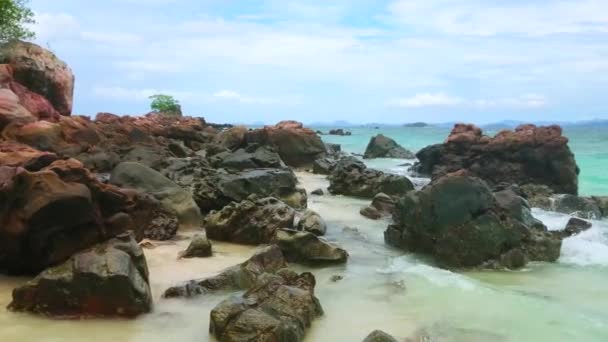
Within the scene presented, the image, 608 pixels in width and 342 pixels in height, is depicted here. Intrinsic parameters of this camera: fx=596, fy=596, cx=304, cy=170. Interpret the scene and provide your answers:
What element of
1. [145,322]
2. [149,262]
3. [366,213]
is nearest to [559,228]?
[366,213]

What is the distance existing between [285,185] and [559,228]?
21.2ft

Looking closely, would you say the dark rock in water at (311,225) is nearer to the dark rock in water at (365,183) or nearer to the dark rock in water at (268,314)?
the dark rock in water at (268,314)

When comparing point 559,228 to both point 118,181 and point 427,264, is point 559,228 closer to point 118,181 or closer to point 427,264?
point 427,264

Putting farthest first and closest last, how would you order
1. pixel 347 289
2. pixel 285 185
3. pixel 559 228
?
pixel 285 185
pixel 559 228
pixel 347 289

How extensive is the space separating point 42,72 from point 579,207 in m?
18.9

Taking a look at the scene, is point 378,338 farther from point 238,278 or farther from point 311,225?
point 311,225

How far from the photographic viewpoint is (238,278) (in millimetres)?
7617

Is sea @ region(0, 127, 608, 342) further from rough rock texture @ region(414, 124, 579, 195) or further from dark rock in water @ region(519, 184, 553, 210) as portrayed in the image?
rough rock texture @ region(414, 124, 579, 195)

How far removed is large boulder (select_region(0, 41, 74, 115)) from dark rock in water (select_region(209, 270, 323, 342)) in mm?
18512

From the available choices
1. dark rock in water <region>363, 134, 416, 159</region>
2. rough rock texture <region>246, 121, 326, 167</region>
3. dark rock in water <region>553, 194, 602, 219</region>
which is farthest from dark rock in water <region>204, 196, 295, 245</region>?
dark rock in water <region>363, 134, 416, 159</region>

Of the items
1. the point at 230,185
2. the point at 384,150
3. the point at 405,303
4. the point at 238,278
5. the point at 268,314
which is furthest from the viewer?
the point at 384,150

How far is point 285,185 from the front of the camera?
14922mm

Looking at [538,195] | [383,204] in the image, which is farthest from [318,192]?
[538,195]

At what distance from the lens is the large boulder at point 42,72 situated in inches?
850
